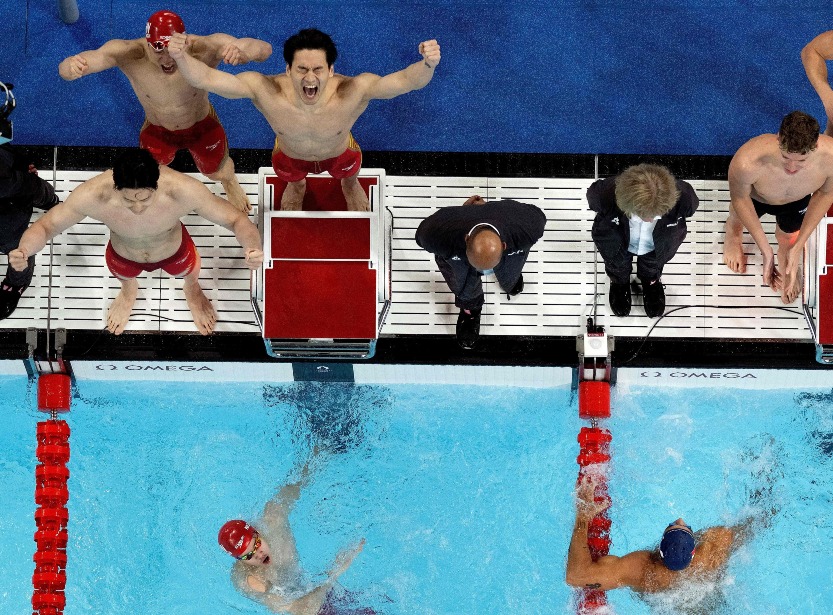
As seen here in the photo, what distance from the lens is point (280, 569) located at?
5.45 m

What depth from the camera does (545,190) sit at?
18.0ft

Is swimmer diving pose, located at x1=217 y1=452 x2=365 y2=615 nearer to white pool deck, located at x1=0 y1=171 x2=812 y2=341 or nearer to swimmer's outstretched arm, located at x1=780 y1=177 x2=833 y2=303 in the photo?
white pool deck, located at x1=0 y1=171 x2=812 y2=341

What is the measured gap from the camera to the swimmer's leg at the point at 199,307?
521 cm

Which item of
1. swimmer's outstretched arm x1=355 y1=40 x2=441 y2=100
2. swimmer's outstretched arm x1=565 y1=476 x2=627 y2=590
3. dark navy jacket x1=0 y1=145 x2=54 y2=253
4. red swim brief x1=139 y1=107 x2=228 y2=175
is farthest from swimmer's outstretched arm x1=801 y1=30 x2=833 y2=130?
dark navy jacket x1=0 y1=145 x2=54 y2=253

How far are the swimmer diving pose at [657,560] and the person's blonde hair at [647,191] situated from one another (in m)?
1.83

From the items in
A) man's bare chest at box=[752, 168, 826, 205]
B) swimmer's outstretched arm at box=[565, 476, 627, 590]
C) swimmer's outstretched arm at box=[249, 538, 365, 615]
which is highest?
man's bare chest at box=[752, 168, 826, 205]

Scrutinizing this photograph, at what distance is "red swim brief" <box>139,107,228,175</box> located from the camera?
16.1 feet

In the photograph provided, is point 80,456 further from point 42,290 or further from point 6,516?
point 42,290

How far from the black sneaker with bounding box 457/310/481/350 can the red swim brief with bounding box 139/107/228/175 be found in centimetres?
171

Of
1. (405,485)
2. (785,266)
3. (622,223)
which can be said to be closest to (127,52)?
(622,223)

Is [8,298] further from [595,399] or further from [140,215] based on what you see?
[595,399]

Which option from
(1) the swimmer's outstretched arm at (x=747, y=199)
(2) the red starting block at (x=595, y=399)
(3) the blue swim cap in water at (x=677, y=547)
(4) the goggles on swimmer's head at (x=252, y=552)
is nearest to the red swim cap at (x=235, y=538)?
(4) the goggles on swimmer's head at (x=252, y=552)

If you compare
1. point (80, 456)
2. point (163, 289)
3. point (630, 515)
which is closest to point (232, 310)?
point (163, 289)

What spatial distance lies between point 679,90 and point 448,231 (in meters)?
2.52
